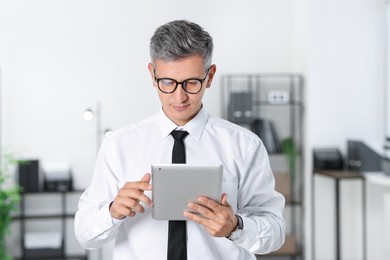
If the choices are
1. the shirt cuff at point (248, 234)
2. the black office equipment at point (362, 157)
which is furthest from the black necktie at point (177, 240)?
the black office equipment at point (362, 157)

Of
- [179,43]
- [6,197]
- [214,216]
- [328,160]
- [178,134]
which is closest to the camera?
[214,216]

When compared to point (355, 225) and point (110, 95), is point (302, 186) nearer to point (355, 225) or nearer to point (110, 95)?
point (355, 225)

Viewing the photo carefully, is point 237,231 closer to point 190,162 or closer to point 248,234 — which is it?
point 248,234

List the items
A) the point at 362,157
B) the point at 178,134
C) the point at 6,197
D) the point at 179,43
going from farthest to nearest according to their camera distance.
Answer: the point at 362,157, the point at 6,197, the point at 178,134, the point at 179,43

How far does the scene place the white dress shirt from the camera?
1458 mm

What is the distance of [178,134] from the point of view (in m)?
1.53

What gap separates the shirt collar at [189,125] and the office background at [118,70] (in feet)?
8.67

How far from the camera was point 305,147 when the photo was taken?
431cm

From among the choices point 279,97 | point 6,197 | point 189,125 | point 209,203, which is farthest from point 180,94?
point 279,97

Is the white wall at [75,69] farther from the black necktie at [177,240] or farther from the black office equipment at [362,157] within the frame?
the black necktie at [177,240]

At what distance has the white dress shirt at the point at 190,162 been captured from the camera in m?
1.46

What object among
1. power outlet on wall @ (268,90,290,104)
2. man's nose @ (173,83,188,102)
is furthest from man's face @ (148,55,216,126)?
power outlet on wall @ (268,90,290,104)

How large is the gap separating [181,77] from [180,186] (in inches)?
9.0

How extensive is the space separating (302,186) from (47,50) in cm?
182
